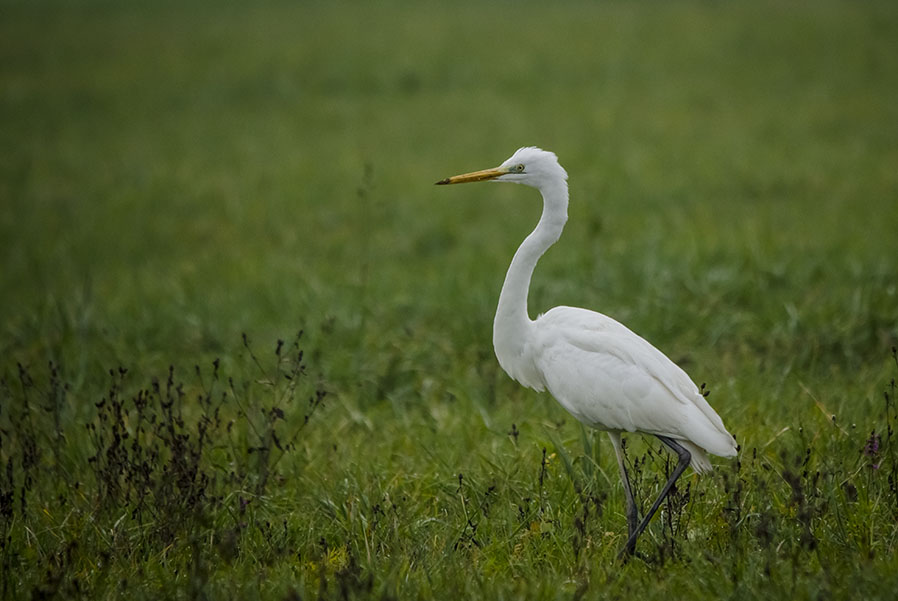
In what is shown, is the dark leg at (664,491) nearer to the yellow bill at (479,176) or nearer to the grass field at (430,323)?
the grass field at (430,323)

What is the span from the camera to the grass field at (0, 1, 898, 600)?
318cm

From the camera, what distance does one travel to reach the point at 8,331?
6.18 m

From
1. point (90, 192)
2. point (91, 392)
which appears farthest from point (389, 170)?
point (91, 392)

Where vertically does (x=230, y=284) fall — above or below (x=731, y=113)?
below

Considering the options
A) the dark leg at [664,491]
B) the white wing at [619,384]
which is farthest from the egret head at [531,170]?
the dark leg at [664,491]

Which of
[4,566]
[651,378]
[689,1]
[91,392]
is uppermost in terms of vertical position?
[689,1]

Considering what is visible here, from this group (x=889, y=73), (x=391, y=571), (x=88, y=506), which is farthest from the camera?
(x=889, y=73)

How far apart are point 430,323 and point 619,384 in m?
2.75

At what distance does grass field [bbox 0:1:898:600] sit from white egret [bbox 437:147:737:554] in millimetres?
246

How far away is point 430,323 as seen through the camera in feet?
19.6

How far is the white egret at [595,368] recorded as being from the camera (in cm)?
327

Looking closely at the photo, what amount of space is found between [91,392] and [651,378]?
365cm

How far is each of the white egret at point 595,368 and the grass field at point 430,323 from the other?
0.81 ft

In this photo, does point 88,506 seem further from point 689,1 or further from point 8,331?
point 689,1
